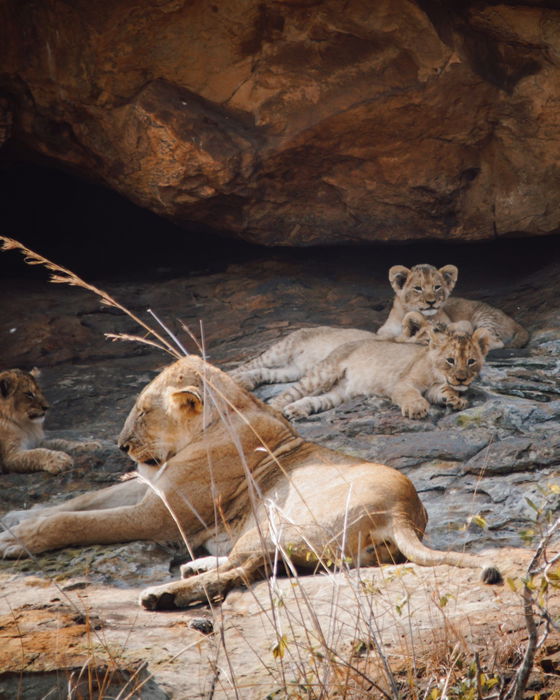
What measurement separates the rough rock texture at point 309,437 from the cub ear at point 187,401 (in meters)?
0.76

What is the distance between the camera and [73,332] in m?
9.74

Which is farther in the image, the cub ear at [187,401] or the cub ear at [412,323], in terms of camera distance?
the cub ear at [412,323]

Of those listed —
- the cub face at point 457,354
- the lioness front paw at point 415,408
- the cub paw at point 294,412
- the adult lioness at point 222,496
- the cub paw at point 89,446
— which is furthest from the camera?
the cub paw at point 294,412

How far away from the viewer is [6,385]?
277 inches

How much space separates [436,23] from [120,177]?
133 inches

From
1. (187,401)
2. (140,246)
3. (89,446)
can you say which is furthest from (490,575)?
(140,246)

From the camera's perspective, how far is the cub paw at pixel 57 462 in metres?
6.36

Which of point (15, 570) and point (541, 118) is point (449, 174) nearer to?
point (541, 118)

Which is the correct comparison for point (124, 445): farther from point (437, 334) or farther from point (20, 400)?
point (437, 334)

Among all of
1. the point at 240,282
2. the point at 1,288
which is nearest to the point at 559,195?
the point at 240,282

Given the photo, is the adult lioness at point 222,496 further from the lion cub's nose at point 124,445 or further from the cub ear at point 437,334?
the cub ear at point 437,334

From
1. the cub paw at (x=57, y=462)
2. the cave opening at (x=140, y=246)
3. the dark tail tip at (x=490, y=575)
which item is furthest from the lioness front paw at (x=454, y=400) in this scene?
the cave opening at (x=140, y=246)

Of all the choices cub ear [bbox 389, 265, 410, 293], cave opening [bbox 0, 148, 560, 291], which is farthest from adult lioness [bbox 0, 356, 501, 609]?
cave opening [bbox 0, 148, 560, 291]

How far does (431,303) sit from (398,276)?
0.48m
